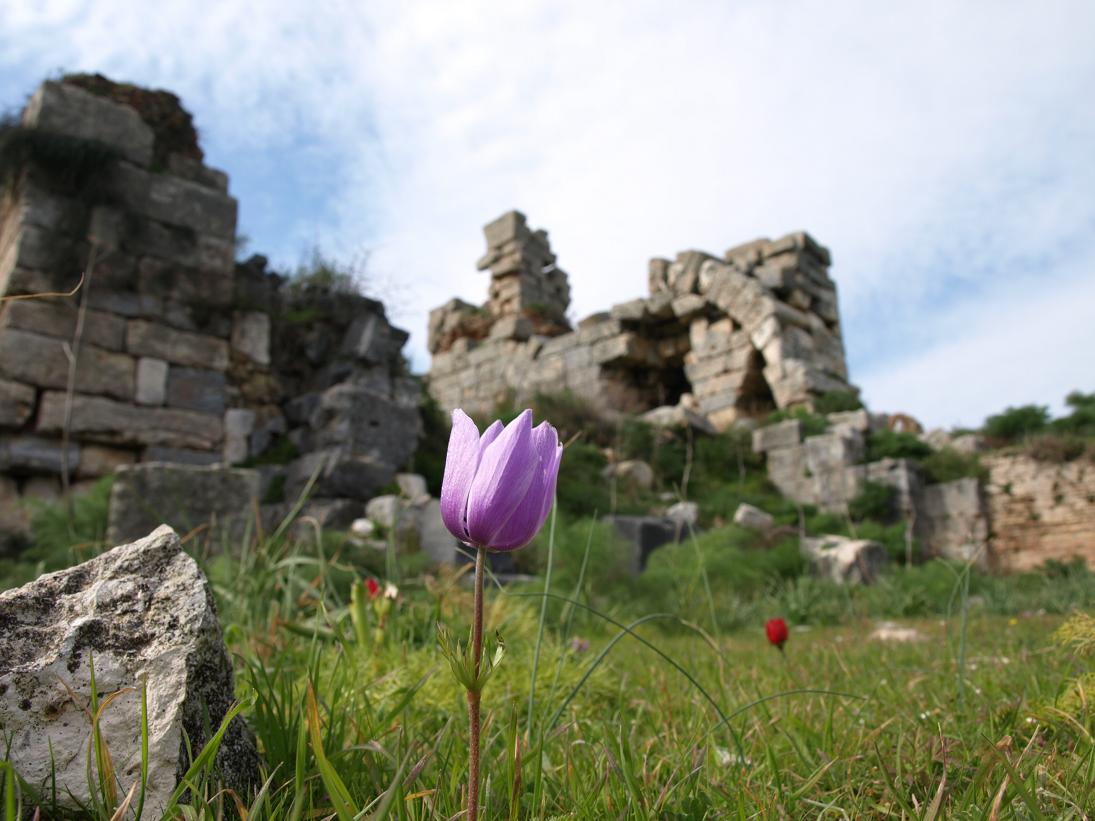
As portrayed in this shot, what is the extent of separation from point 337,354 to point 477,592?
7.81 m

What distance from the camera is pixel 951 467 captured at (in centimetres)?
1045

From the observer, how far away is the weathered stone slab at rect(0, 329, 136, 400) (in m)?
6.38

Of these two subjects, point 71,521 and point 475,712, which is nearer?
point 475,712

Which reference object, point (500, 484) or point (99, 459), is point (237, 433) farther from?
point (500, 484)

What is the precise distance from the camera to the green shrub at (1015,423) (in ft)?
35.7

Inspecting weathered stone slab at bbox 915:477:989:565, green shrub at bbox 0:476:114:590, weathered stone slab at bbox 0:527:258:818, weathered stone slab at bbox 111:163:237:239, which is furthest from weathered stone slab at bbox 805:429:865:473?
weathered stone slab at bbox 0:527:258:818

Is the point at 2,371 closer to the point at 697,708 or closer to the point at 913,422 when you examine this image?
the point at 697,708

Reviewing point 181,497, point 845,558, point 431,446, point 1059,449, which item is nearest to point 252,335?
point 431,446

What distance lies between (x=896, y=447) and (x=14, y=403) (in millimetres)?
9706

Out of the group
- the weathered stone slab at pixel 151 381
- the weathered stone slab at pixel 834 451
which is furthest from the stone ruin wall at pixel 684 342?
the weathered stone slab at pixel 151 381

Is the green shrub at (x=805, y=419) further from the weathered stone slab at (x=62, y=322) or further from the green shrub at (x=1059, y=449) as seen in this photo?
the weathered stone slab at (x=62, y=322)

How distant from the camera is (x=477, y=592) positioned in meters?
0.98

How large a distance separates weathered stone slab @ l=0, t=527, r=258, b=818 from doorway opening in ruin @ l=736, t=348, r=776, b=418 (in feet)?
41.0

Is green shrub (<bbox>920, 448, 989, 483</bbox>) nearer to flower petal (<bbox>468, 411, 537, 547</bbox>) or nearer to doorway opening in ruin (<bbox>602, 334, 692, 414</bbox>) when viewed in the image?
doorway opening in ruin (<bbox>602, 334, 692, 414</bbox>)
